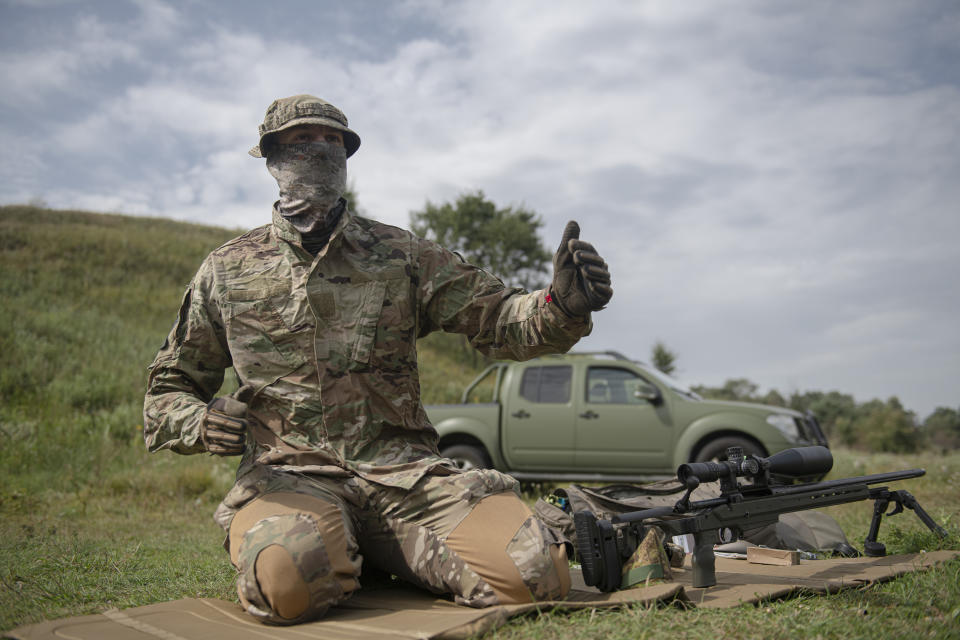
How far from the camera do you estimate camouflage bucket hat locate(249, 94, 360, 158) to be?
3.41 metres

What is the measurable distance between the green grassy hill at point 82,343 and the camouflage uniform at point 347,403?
6563mm

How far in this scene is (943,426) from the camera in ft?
92.4

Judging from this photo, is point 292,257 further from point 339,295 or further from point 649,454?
point 649,454

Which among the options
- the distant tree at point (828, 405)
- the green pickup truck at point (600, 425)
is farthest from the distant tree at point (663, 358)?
the green pickup truck at point (600, 425)

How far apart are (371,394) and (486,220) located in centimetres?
2963

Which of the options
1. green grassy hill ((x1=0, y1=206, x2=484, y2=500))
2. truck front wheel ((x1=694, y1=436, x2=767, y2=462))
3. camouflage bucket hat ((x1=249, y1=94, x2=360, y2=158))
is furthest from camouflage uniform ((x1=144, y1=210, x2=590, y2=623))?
green grassy hill ((x1=0, y1=206, x2=484, y2=500))

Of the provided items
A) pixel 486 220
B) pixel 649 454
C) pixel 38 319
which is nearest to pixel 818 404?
pixel 486 220

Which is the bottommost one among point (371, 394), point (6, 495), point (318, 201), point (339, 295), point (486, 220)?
point (6, 495)

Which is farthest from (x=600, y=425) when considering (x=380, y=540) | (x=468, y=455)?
(x=380, y=540)

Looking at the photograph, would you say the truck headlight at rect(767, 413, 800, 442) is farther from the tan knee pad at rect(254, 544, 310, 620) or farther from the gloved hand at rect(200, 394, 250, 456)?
the gloved hand at rect(200, 394, 250, 456)

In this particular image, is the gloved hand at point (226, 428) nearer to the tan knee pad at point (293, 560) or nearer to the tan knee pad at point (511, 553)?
the tan knee pad at point (293, 560)

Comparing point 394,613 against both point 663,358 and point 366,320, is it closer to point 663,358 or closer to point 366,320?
point 366,320

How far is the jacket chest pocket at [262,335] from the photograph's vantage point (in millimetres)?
3281

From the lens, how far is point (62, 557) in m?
4.43
